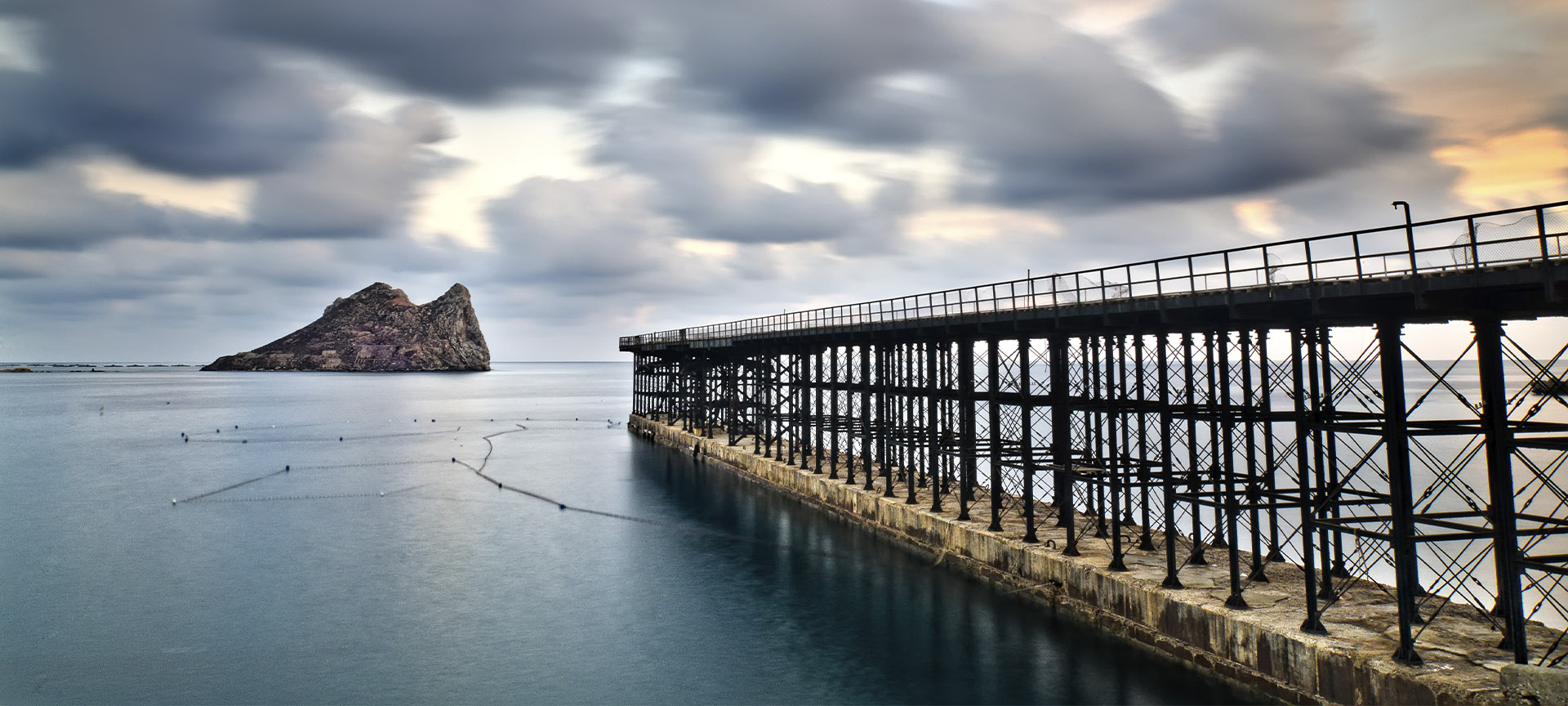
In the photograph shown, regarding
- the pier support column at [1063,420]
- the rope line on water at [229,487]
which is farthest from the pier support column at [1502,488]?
the rope line on water at [229,487]

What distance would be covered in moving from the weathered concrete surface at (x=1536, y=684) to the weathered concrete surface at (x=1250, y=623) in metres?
0.38

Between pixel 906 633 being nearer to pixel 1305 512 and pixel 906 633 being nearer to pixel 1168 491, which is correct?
pixel 1168 491

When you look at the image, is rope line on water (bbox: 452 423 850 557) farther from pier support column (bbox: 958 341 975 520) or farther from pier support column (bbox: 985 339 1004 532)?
pier support column (bbox: 985 339 1004 532)

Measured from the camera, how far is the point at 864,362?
43.6 m

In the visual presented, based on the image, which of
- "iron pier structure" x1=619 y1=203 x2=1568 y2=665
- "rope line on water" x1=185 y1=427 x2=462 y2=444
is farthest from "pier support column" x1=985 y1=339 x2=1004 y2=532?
"rope line on water" x1=185 y1=427 x2=462 y2=444

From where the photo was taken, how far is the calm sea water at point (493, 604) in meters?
22.3

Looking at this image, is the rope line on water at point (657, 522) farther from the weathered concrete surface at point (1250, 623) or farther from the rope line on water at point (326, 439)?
the rope line on water at point (326, 439)

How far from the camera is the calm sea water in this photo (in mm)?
22281

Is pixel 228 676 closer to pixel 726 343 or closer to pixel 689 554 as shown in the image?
pixel 689 554

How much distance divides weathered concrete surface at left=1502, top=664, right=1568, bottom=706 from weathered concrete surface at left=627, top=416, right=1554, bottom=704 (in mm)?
376

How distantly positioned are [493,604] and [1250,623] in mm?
23611

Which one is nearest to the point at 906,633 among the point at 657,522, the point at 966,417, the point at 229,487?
the point at 966,417

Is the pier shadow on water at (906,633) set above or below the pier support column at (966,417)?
below

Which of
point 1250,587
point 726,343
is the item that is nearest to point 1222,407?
point 1250,587
